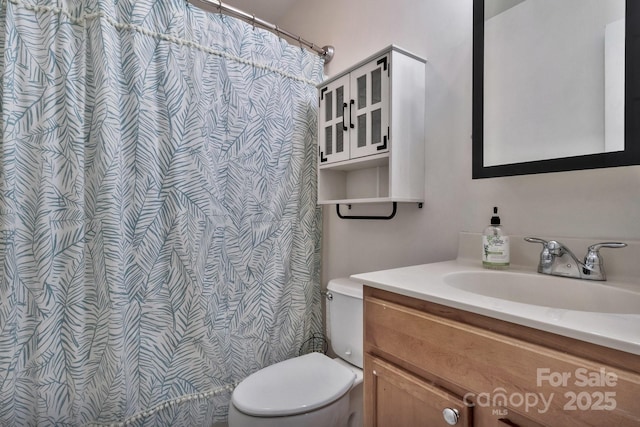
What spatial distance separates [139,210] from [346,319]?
965 mm

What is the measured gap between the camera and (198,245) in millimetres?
1404

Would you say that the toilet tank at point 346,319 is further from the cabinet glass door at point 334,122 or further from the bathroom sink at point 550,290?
the cabinet glass door at point 334,122

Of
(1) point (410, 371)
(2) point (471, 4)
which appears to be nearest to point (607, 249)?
(1) point (410, 371)

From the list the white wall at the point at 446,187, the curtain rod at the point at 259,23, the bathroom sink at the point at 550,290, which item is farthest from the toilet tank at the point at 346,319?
the curtain rod at the point at 259,23

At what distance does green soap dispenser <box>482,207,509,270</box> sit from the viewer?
95 centimetres

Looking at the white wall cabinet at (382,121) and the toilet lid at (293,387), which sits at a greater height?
the white wall cabinet at (382,121)

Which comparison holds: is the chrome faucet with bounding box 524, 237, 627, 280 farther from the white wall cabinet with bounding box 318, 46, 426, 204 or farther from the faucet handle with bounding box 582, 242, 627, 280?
the white wall cabinet with bounding box 318, 46, 426, 204

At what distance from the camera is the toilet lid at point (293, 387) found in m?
1.07

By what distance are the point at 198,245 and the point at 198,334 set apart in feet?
1.30

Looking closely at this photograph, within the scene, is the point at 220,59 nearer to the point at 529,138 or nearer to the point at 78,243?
the point at 78,243

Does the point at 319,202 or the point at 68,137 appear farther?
the point at 319,202

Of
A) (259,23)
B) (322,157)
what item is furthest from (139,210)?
(259,23)

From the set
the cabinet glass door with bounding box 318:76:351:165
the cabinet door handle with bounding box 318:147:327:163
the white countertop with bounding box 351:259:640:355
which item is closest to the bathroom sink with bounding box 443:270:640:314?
the white countertop with bounding box 351:259:640:355

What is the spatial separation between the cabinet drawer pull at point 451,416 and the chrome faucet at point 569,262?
0.49 metres
